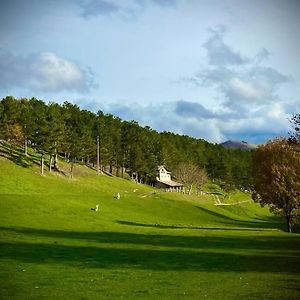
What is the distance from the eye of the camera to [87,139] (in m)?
139

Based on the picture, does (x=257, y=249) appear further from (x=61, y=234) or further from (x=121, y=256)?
(x=61, y=234)

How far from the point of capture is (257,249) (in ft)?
137

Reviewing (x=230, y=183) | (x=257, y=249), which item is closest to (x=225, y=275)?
(x=257, y=249)

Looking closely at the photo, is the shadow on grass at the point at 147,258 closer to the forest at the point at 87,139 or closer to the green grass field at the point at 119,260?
the green grass field at the point at 119,260

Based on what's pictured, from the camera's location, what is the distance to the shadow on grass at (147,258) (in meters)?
30.8

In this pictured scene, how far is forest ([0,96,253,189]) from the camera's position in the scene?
11994 centimetres

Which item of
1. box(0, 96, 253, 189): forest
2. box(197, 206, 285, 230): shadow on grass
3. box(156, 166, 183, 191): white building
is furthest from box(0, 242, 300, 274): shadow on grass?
box(156, 166, 183, 191): white building

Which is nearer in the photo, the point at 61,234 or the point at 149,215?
the point at 61,234

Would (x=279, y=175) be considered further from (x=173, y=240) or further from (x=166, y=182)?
(x=166, y=182)

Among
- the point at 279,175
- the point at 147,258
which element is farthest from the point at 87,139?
the point at 147,258

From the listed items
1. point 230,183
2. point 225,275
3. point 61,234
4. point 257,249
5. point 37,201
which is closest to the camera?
point 225,275

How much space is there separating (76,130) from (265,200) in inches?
3460

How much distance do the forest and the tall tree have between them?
206 feet

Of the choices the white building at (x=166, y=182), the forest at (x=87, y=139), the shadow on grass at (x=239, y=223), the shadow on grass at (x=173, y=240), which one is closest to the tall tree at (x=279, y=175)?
the shadow on grass at (x=239, y=223)
